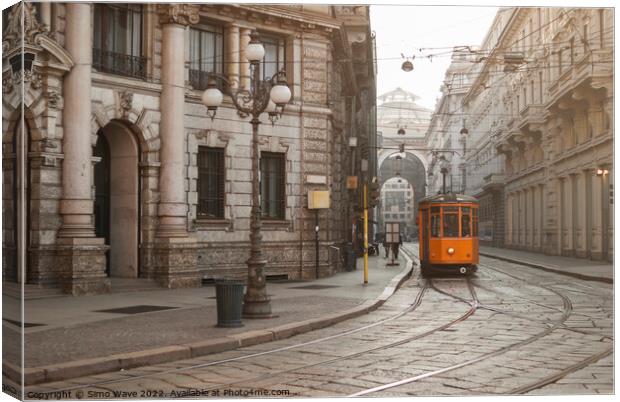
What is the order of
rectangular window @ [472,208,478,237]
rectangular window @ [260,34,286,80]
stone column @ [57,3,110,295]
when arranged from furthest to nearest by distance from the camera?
1. rectangular window @ [260,34,286,80]
2. rectangular window @ [472,208,478,237]
3. stone column @ [57,3,110,295]

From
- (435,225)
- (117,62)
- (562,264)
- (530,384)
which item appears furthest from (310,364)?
(117,62)

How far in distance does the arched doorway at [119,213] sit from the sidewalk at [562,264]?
181 inches

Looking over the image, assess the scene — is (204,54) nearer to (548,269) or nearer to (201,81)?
(201,81)

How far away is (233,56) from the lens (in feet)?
37.8

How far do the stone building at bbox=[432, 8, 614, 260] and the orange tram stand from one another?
0.58 m

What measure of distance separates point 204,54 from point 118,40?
4.89ft

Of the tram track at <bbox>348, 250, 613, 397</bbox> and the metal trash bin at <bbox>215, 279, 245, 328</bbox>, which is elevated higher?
the metal trash bin at <bbox>215, 279, 245, 328</bbox>

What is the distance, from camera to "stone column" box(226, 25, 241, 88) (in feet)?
37.7

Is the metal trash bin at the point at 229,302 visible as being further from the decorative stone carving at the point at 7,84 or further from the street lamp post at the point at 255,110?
the decorative stone carving at the point at 7,84

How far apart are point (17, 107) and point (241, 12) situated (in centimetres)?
323

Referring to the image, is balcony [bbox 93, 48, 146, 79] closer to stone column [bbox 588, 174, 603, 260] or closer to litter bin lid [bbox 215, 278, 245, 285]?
litter bin lid [bbox 215, 278, 245, 285]

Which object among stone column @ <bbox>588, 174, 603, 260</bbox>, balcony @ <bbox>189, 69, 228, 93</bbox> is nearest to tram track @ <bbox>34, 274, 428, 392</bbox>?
stone column @ <bbox>588, 174, 603, 260</bbox>

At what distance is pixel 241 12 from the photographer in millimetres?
10172

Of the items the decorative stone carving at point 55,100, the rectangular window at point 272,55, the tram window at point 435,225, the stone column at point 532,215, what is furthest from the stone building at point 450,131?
the decorative stone carving at point 55,100
